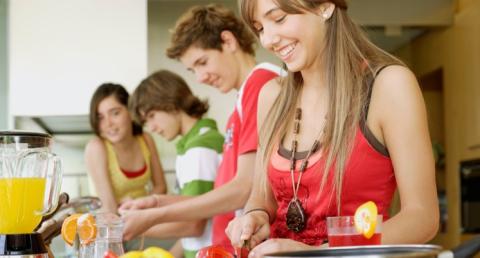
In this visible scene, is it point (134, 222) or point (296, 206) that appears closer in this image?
point (296, 206)

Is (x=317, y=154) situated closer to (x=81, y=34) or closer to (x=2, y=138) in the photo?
(x=2, y=138)

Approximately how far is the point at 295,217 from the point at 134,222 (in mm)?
484

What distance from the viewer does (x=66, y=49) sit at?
341 cm

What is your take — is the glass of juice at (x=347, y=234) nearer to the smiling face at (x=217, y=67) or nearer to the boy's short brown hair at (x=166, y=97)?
the smiling face at (x=217, y=67)

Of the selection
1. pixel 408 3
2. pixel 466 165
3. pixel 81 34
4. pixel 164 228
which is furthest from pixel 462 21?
pixel 164 228

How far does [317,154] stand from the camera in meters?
1.32

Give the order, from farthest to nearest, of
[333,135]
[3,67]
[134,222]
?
[3,67] → [134,222] → [333,135]

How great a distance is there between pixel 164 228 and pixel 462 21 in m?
2.61

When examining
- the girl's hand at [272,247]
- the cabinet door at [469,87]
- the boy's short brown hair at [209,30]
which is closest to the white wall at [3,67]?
the boy's short brown hair at [209,30]

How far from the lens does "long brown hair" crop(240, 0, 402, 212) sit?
4.23 ft

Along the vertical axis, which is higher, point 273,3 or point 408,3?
point 408,3

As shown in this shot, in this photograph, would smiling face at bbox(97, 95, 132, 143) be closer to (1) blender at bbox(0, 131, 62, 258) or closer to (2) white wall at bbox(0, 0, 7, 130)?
(2) white wall at bbox(0, 0, 7, 130)

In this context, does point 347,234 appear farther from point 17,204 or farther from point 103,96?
point 103,96

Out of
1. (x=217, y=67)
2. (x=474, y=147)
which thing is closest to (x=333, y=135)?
(x=217, y=67)
